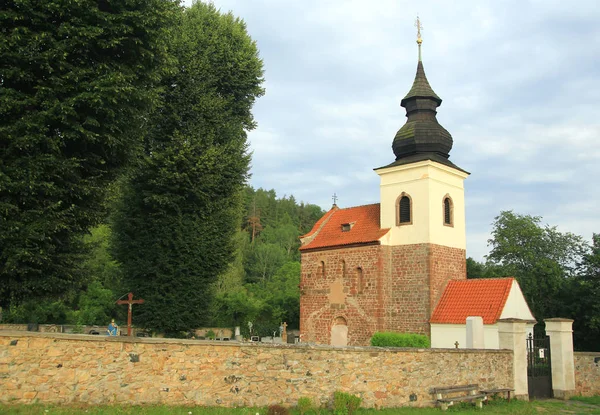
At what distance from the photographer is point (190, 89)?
2184 cm

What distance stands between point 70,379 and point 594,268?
29.4 metres

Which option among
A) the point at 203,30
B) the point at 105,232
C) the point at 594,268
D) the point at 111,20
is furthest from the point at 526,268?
the point at 105,232

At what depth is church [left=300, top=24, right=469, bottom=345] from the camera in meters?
27.2

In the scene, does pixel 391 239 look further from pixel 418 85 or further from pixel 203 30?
pixel 203 30

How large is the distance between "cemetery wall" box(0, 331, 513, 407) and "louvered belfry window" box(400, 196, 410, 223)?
47.0ft

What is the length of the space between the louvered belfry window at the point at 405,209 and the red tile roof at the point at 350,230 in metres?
1.06

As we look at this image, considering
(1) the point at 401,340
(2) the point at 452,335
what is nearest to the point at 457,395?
(1) the point at 401,340

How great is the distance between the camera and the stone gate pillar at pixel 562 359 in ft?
57.7

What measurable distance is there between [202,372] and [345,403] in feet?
10.6

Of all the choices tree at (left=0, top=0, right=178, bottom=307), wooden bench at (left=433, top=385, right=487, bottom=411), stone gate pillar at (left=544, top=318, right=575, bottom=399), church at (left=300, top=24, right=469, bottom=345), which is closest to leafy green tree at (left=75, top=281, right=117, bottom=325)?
church at (left=300, top=24, right=469, bottom=345)

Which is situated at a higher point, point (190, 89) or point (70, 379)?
point (190, 89)

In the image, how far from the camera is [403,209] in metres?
28.8

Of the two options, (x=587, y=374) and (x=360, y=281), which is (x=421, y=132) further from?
(x=587, y=374)

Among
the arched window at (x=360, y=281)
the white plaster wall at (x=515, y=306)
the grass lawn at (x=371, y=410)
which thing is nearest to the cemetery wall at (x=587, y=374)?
the grass lawn at (x=371, y=410)
